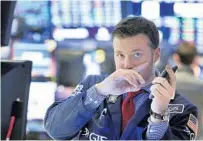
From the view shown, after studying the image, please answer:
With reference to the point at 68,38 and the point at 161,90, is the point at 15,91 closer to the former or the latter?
the point at 161,90

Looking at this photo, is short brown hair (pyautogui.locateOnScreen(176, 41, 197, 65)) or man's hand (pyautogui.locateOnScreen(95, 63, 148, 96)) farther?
short brown hair (pyautogui.locateOnScreen(176, 41, 197, 65))

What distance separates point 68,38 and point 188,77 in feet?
3.10

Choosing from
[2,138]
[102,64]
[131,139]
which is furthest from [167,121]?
[102,64]

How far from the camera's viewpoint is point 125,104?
1348 mm

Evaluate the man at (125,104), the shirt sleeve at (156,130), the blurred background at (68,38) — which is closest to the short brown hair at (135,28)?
the man at (125,104)

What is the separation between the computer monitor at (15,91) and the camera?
132cm

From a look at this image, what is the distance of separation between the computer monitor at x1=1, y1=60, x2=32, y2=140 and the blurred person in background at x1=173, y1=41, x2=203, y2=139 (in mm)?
716

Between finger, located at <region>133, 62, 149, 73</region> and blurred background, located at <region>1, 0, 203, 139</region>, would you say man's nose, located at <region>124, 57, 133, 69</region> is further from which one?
blurred background, located at <region>1, 0, 203, 139</region>

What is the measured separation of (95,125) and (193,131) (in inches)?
11.4

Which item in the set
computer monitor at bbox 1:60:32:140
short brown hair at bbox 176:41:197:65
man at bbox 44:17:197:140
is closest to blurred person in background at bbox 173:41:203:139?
short brown hair at bbox 176:41:197:65

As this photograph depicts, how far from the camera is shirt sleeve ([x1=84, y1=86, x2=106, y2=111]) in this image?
50.7 inches

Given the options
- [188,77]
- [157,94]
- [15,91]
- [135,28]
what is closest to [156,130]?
[157,94]

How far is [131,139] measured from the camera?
129cm

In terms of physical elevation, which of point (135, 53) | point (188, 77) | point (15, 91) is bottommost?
point (188, 77)
